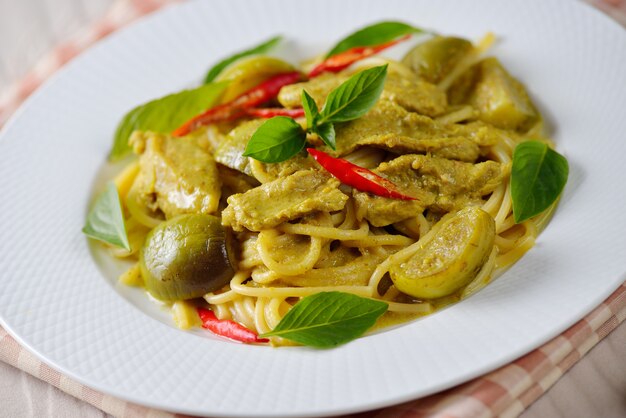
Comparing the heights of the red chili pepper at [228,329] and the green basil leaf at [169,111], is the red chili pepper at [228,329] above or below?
below

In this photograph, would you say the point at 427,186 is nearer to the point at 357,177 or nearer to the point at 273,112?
the point at 357,177

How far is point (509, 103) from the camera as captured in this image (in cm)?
523

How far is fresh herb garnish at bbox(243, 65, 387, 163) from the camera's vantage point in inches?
180

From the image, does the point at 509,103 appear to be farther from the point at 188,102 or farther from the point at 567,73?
the point at 188,102

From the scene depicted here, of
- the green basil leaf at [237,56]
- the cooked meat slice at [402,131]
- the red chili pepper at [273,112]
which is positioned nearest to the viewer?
the cooked meat slice at [402,131]

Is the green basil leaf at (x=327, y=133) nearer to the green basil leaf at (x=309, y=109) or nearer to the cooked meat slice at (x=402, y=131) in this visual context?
the green basil leaf at (x=309, y=109)

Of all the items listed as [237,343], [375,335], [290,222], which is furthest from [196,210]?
[375,335]

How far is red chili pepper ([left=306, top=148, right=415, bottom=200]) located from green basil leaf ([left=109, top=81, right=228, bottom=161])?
4.33 feet

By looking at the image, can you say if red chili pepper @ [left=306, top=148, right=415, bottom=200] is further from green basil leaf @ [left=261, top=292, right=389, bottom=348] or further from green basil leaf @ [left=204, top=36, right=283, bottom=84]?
green basil leaf @ [left=204, top=36, right=283, bottom=84]

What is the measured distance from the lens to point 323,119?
471 centimetres

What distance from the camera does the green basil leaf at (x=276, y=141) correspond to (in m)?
4.54

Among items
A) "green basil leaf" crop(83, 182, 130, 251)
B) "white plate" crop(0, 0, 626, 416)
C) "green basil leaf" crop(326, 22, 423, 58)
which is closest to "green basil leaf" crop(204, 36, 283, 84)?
"white plate" crop(0, 0, 626, 416)

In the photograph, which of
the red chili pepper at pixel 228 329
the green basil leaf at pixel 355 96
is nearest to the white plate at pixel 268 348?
the red chili pepper at pixel 228 329

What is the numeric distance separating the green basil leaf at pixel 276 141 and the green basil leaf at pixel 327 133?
104 mm
